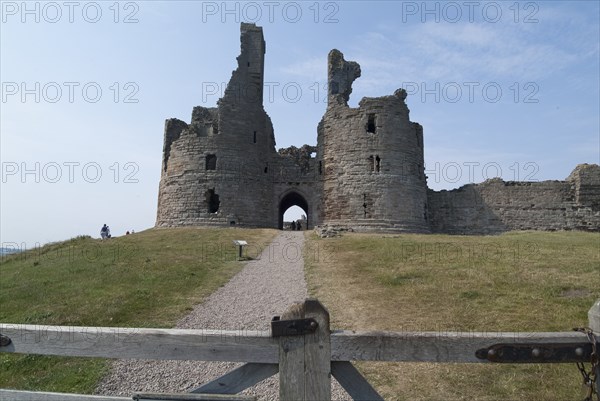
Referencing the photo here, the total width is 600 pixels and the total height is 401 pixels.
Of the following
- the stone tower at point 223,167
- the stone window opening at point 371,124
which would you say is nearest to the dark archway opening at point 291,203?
the stone tower at point 223,167

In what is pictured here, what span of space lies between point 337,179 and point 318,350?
96.9 feet

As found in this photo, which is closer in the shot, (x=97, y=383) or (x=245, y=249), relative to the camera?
(x=97, y=383)

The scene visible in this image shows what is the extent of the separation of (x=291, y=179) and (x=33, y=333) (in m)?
33.0

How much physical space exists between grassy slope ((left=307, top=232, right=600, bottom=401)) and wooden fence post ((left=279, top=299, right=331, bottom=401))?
3208 millimetres

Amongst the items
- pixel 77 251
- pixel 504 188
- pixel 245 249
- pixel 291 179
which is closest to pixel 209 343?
pixel 245 249

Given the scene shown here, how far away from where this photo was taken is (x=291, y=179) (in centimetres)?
3641

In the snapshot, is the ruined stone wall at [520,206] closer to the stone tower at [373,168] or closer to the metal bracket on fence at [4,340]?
the stone tower at [373,168]

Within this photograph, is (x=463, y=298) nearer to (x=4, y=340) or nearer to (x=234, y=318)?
(x=234, y=318)

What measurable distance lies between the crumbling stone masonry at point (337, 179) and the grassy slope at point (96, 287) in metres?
10.0

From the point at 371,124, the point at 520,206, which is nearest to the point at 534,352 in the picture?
the point at 371,124

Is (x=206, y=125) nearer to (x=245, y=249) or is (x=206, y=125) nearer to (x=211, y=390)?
(x=245, y=249)

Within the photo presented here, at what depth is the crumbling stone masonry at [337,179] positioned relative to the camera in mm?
31578

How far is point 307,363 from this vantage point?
10.3ft

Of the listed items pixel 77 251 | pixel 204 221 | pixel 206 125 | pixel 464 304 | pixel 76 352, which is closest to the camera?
pixel 76 352
